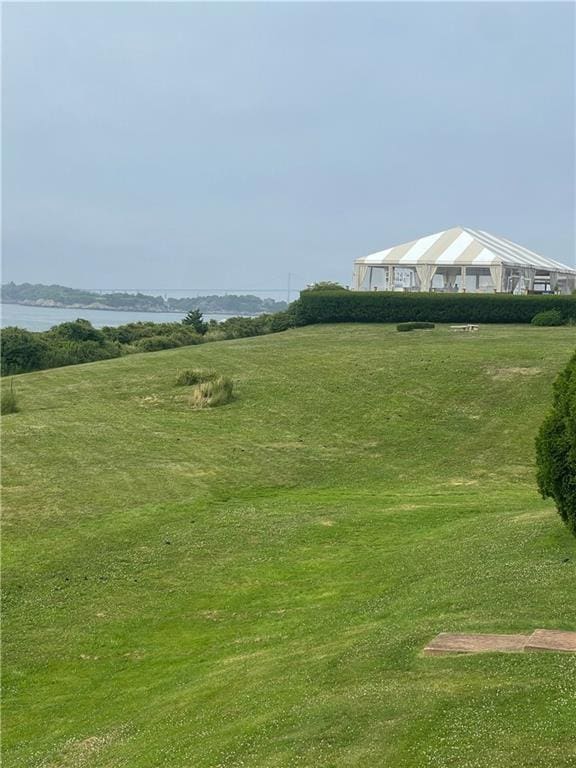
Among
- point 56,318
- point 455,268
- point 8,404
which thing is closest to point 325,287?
point 455,268

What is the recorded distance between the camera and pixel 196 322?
54219 millimetres

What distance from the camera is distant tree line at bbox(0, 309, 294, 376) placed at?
42.0 m

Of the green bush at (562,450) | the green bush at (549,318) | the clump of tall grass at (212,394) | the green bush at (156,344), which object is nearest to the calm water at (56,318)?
the green bush at (156,344)

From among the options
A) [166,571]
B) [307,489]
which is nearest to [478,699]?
[166,571]

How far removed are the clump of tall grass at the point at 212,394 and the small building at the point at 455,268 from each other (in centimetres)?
2474

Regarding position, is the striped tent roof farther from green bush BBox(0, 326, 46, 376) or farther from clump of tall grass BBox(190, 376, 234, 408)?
clump of tall grass BBox(190, 376, 234, 408)

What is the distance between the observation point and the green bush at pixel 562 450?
11.4m

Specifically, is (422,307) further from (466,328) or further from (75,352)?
(75,352)

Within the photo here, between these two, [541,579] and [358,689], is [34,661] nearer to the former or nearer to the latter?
[358,689]

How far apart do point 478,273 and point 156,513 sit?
1431 inches

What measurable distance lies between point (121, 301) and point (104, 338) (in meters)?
128

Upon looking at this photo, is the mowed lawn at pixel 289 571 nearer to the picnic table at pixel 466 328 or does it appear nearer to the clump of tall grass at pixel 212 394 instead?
the clump of tall grass at pixel 212 394

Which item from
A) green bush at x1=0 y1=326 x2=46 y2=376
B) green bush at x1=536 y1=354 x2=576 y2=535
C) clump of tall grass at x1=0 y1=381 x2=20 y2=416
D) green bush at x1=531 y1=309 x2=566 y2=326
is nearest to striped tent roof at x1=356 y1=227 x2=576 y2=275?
green bush at x1=531 y1=309 x2=566 y2=326

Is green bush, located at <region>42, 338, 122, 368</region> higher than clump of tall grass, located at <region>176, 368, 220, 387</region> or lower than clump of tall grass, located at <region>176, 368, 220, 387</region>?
higher
